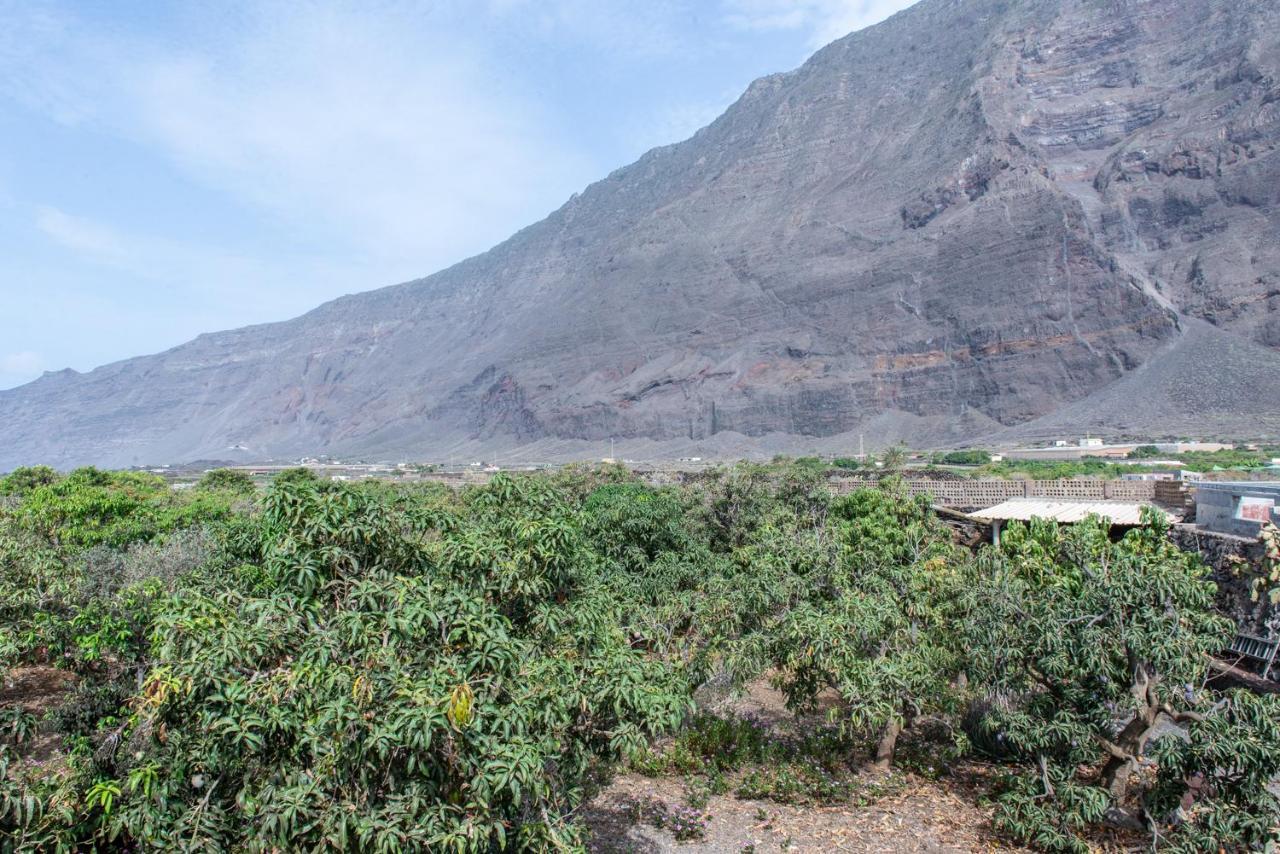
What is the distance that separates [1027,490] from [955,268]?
95455 millimetres

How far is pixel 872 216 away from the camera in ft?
431

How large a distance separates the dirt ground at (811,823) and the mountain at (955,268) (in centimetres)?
8096

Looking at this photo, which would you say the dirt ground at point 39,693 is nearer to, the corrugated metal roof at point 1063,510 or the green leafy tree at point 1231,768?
the green leafy tree at point 1231,768

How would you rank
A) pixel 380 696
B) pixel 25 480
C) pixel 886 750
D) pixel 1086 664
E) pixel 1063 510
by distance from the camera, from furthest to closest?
pixel 25 480, pixel 1063 510, pixel 886 750, pixel 1086 664, pixel 380 696

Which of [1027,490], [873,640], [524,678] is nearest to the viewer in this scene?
[524,678]

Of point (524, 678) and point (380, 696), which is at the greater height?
point (380, 696)

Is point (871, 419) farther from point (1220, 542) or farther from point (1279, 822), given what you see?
point (1279, 822)

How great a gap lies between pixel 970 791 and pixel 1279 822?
12.8ft

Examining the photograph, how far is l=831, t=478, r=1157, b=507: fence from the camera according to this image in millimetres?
24288

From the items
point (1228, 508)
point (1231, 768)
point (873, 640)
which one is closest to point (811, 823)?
point (873, 640)

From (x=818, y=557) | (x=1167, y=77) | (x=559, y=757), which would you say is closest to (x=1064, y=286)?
(x=1167, y=77)

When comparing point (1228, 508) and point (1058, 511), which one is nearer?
point (1228, 508)

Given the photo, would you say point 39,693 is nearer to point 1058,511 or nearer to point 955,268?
point 1058,511

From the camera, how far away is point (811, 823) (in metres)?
9.90
